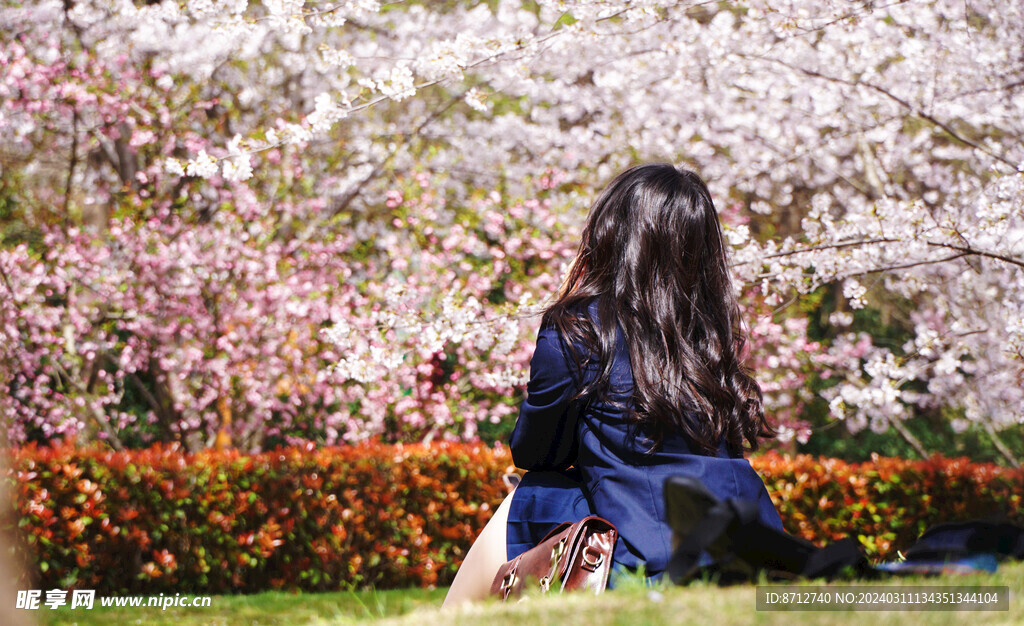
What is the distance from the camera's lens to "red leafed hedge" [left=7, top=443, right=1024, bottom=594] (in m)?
4.88

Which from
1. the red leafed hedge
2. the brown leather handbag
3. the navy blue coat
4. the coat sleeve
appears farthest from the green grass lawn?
the red leafed hedge

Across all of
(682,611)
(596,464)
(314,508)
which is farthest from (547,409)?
(314,508)

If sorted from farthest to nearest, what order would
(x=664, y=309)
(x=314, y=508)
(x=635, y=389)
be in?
(x=314, y=508) < (x=664, y=309) < (x=635, y=389)

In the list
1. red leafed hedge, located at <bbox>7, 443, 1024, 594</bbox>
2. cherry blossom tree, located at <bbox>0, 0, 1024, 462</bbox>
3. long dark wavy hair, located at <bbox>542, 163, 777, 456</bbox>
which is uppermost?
long dark wavy hair, located at <bbox>542, 163, 777, 456</bbox>

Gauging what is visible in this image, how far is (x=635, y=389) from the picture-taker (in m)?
2.02

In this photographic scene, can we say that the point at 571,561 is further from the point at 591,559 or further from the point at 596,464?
the point at 596,464

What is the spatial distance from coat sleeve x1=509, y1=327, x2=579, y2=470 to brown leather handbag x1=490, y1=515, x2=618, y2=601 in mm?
256

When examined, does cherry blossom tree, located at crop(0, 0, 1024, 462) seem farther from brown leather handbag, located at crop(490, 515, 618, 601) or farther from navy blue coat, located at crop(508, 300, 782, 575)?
brown leather handbag, located at crop(490, 515, 618, 601)

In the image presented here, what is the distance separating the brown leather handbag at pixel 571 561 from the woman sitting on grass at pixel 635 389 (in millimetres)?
74

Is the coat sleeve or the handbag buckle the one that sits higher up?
the coat sleeve

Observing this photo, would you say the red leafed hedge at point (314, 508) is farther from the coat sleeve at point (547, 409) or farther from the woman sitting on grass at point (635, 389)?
the coat sleeve at point (547, 409)

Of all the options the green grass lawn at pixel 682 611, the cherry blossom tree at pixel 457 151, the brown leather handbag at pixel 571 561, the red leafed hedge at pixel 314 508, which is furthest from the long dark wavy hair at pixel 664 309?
the red leafed hedge at pixel 314 508

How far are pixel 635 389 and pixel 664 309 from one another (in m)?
0.26

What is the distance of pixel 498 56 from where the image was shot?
371 cm
